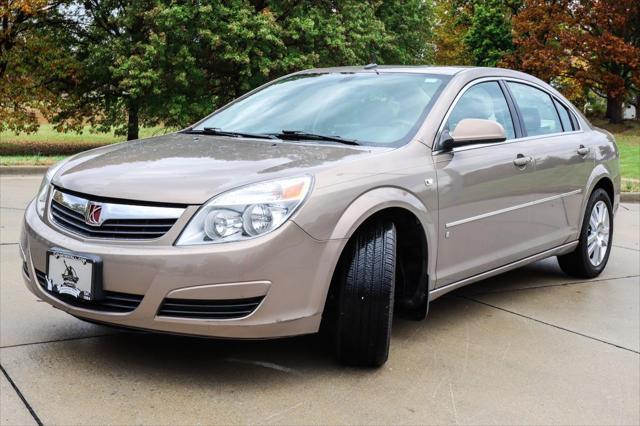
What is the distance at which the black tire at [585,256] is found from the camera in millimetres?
5625

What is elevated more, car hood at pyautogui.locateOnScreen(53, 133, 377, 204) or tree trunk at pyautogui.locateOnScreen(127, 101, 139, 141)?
car hood at pyautogui.locateOnScreen(53, 133, 377, 204)

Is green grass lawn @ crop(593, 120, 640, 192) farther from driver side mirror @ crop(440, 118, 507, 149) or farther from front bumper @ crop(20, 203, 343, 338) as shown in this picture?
front bumper @ crop(20, 203, 343, 338)

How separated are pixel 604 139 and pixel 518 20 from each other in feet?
103

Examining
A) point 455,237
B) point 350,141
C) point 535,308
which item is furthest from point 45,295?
point 535,308

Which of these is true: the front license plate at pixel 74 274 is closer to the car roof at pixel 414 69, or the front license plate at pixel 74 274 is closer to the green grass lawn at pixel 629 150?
the car roof at pixel 414 69

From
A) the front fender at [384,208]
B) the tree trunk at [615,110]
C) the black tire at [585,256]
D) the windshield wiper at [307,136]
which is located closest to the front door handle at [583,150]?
the black tire at [585,256]

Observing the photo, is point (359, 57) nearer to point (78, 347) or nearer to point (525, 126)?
point (525, 126)

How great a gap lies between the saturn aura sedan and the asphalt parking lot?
0.27 m

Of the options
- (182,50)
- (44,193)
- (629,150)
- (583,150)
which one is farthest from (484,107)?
(629,150)

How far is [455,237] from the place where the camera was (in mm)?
4078

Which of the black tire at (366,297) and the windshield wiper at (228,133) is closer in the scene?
the black tire at (366,297)

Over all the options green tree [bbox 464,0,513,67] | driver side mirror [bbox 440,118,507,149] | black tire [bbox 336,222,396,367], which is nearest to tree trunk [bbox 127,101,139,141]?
green tree [bbox 464,0,513,67]

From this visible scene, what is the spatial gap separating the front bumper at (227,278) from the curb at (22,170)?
9.87m

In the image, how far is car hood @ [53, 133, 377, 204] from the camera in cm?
319
